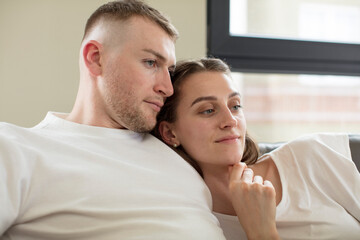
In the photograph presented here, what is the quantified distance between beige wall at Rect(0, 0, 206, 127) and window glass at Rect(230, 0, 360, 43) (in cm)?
91

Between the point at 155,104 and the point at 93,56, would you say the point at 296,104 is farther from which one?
the point at 93,56

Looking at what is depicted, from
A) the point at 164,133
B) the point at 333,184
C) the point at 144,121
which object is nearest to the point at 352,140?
the point at 333,184

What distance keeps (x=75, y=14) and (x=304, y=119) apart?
157 centimetres

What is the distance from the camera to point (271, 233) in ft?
3.66

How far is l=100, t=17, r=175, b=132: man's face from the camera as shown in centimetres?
126

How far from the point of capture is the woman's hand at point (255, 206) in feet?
3.71

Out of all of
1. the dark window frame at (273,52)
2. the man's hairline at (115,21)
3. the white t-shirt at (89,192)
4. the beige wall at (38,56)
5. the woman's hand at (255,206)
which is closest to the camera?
the white t-shirt at (89,192)

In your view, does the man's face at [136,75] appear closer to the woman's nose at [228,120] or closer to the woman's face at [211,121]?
the woman's face at [211,121]

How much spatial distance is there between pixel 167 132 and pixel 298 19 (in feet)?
4.62

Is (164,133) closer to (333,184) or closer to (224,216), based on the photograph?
(224,216)

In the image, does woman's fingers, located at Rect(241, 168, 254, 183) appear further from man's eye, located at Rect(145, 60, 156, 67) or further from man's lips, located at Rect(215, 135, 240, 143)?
man's eye, located at Rect(145, 60, 156, 67)

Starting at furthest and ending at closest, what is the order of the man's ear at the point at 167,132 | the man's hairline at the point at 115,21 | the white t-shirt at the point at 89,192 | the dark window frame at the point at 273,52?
1. the dark window frame at the point at 273,52
2. the man's ear at the point at 167,132
3. the man's hairline at the point at 115,21
4. the white t-shirt at the point at 89,192

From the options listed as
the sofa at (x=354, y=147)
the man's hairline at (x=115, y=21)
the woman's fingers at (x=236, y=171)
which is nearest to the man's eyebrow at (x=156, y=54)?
the man's hairline at (x=115, y=21)

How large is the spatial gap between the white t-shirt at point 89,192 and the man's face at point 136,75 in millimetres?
132
